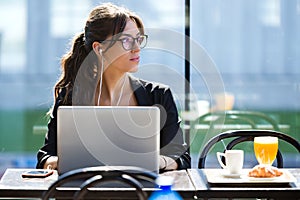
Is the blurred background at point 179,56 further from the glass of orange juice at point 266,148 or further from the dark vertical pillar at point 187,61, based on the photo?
the glass of orange juice at point 266,148

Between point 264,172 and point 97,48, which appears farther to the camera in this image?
point 97,48

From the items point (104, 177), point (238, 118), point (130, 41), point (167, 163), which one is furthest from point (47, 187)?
point (238, 118)

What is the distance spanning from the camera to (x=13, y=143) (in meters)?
3.93

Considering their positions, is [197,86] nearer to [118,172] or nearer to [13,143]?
[13,143]

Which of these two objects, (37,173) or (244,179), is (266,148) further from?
(37,173)

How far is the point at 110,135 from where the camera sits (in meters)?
2.19

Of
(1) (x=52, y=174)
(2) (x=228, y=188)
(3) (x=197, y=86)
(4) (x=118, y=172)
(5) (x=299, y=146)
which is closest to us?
(4) (x=118, y=172)

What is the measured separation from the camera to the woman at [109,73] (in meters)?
2.77

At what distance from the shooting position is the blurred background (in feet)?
12.7

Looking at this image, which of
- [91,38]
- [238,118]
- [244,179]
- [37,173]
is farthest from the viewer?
[238,118]

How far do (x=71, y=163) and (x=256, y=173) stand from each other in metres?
0.59

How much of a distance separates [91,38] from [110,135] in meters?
0.82

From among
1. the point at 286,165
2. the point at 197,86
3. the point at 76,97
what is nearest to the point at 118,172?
the point at 76,97

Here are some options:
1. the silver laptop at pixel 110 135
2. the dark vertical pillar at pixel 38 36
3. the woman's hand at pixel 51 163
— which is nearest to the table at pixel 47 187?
the silver laptop at pixel 110 135
